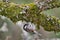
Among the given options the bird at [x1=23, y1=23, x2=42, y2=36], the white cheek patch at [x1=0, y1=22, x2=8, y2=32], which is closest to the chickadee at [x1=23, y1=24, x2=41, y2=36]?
the bird at [x1=23, y1=23, x2=42, y2=36]

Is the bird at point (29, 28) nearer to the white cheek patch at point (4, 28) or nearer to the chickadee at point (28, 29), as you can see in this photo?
the chickadee at point (28, 29)

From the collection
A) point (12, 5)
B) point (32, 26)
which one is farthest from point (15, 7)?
point (32, 26)

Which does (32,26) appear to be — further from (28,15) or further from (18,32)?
(18,32)

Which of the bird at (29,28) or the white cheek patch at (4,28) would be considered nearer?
the bird at (29,28)

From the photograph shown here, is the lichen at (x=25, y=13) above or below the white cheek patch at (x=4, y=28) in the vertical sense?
above

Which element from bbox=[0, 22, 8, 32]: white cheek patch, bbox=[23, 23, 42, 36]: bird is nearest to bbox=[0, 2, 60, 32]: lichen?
bbox=[23, 23, 42, 36]: bird

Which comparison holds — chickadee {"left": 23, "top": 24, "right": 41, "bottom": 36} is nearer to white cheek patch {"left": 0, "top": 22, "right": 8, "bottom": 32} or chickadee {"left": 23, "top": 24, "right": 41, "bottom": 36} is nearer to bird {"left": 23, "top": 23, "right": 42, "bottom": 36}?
bird {"left": 23, "top": 23, "right": 42, "bottom": 36}

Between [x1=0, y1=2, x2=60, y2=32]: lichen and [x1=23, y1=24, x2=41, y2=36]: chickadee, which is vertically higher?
[x1=0, y1=2, x2=60, y2=32]: lichen

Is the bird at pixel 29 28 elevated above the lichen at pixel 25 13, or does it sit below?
below

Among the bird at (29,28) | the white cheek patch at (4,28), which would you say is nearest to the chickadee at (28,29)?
the bird at (29,28)

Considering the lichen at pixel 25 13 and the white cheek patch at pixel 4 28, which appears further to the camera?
the white cheek patch at pixel 4 28

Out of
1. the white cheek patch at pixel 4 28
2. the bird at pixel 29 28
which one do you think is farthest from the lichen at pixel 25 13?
the white cheek patch at pixel 4 28

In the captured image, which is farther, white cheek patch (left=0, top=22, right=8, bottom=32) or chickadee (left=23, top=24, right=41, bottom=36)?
white cheek patch (left=0, top=22, right=8, bottom=32)

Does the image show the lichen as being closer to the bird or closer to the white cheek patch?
the bird
